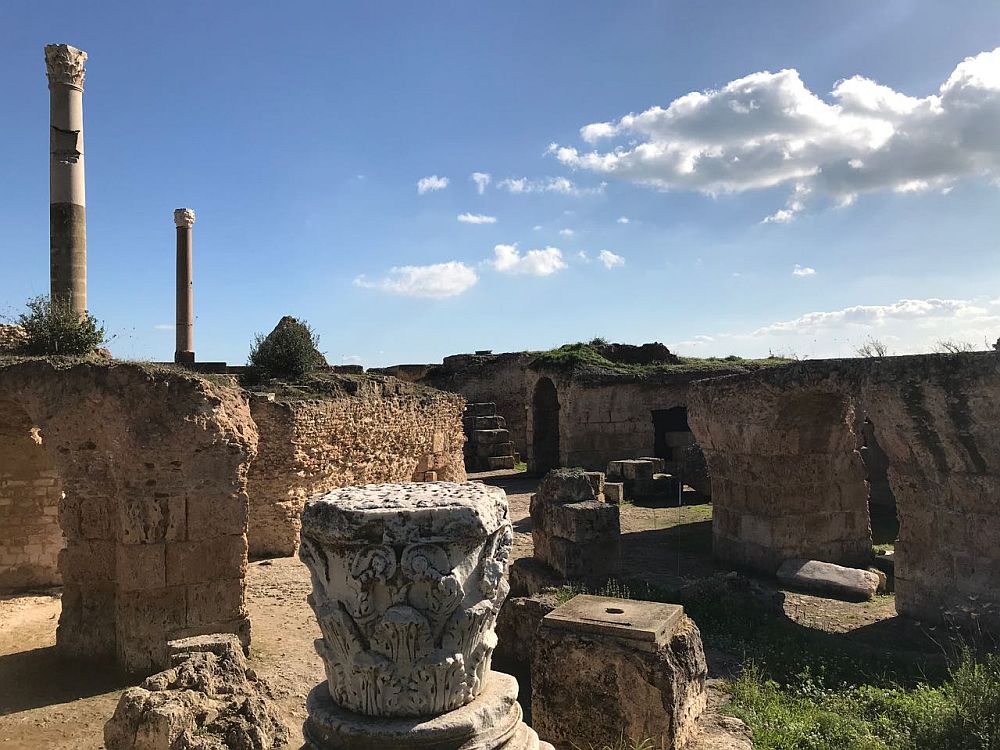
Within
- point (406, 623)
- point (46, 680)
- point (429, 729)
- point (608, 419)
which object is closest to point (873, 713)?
point (429, 729)

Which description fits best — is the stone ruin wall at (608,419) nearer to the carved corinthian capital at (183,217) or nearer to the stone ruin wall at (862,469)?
the stone ruin wall at (862,469)

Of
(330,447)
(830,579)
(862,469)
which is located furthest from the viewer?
(330,447)

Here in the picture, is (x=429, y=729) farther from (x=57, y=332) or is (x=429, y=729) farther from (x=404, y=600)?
(x=57, y=332)

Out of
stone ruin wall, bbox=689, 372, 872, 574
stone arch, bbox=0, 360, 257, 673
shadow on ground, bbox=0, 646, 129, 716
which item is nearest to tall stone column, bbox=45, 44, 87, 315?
stone arch, bbox=0, 360, 257, 673

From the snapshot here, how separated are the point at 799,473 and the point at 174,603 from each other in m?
8.34

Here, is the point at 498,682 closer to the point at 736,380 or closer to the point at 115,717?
the point at 115,717

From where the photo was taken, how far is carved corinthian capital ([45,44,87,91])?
44.5ft

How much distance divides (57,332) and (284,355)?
4959 millimetres

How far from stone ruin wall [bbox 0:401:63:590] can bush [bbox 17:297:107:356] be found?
3.96 ft

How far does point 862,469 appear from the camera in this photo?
10.4 m

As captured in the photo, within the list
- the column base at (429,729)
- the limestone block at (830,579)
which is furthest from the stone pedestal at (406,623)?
the limestone block at (830,579)

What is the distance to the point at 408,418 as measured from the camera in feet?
46.9

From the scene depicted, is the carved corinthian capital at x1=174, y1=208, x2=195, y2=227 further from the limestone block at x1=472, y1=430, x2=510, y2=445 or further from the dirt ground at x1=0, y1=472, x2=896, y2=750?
the dirt ground at x1=0, y1=472, x2=896, y2=750

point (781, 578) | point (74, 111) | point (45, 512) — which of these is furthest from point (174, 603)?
point (74, 111)
